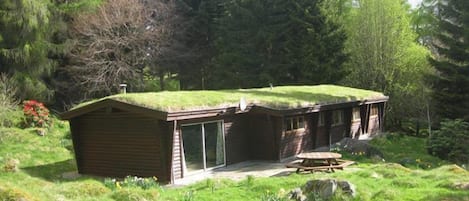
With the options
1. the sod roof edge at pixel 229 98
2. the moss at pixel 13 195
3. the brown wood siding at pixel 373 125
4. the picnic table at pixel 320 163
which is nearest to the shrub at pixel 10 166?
the sod roof edge at pixel 229 98

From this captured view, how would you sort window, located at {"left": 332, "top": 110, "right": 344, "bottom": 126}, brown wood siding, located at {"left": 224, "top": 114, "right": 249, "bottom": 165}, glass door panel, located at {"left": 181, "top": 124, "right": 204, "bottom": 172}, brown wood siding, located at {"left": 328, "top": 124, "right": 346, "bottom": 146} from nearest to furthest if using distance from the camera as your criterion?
glass door panel, located at {"left": 181, "top": 124, "right": 204, "bottom": 172} → brown wood siding, located at {"left": 224, "top": 114, "right": 249, "bottom": 165} → brown wood siding, located at {"left": 328, "top": 124, "right": 346, "bottom": 146} → window, located at {"left": 332, "top": 110, "right": 344, "bottom": 126}

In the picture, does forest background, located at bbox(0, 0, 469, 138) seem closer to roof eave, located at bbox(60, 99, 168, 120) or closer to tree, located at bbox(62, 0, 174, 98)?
tree, located at bbox(62, 0, 174, 98)

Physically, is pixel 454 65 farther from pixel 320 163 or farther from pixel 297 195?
pixel 297 195

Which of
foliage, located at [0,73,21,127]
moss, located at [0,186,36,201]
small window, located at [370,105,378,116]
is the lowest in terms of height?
small window, located at [370,105,378,116]

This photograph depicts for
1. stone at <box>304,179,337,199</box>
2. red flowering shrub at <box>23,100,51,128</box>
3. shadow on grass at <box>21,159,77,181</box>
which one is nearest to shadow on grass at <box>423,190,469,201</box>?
stone at <box>304,179,337,199</box>

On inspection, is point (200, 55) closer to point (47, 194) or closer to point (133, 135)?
point (133, 135)

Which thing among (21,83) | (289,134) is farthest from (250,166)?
(21,83)

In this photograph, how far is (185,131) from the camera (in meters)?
14.3

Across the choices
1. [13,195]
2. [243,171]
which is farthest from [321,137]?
[13,195]

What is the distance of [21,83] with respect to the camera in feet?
80.6

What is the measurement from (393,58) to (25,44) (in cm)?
2072

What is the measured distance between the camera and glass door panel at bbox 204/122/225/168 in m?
15.1

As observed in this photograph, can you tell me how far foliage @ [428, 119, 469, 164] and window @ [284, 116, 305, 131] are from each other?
605cm

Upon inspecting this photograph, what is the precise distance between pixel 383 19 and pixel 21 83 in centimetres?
2084
